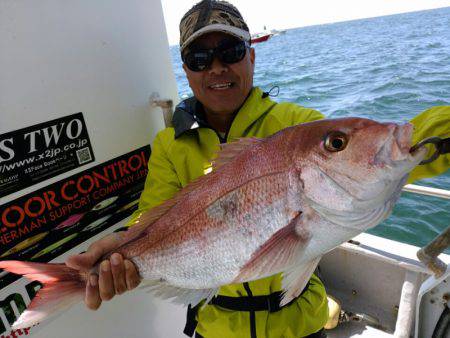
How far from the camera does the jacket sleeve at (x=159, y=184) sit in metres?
1.88

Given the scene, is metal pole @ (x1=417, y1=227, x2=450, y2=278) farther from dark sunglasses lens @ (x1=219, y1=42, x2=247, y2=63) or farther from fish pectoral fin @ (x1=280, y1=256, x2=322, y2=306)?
dark sunglasses lens @ (x1=219, y1=42, x2=247, y2=63)

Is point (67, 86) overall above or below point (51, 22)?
below

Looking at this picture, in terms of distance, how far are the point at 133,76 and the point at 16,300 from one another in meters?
1.40

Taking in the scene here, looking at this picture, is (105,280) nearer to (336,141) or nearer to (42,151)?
(42,151)

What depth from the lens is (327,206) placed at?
3.75 feet

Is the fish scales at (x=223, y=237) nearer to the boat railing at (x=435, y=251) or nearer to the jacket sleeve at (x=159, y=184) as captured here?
the jacket sleeve at (x=159, y=184)

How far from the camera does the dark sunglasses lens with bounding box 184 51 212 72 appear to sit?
5.81ft

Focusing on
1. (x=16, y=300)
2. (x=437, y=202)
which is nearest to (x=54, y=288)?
(x=16, y=300)

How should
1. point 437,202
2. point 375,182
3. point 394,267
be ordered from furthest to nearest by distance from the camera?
point 437,202 < point 394,267 < point 375,182

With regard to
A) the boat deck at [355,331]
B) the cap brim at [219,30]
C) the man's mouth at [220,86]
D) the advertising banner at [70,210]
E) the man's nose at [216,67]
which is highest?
the cap brim at [219,30]

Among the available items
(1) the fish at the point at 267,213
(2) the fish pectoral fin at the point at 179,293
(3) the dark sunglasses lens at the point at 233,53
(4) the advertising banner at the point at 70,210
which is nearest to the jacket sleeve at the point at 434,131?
(1) the fish at the point at 267,213

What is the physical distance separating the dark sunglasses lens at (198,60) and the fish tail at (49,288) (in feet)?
3.69

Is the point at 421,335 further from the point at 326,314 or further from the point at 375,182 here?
the point at 375,182

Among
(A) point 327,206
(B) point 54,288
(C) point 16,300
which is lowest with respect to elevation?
(C) point 16,300
